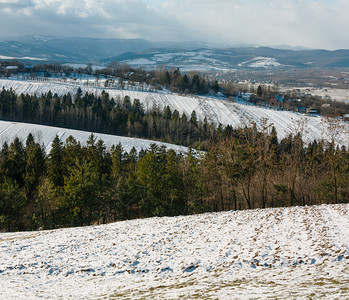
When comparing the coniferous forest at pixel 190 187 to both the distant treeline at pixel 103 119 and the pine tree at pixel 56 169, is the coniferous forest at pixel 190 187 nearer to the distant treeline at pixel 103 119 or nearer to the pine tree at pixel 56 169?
the pine tree at pixel 56 169

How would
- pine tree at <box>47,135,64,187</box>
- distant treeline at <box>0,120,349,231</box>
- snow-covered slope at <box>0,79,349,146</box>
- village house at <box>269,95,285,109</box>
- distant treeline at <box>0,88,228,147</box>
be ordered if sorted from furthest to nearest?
village house at <box>269,95,285,109</box>
snow-covered slope at <box>0,79,349,146</box>
distant treeline at <box>0,88,228,147</box>
pine tree at <box>47,135,64,187</box>
distant treeline at <box>0,120,349,231</box>

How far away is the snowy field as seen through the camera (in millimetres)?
9906

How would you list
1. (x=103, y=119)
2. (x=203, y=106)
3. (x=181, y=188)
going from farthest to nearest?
(x=203, y=106), (x=103, y=119), (x=181, y=188)

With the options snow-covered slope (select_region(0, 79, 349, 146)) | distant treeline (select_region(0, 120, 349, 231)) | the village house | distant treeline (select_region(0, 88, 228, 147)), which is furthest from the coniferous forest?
the village house

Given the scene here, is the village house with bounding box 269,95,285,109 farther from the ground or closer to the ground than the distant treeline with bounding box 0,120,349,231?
farther from the ground

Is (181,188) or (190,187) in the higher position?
(190,187)

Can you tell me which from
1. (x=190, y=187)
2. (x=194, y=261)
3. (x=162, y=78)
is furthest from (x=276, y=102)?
(x=194, y=261)

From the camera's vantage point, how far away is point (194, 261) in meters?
12.8

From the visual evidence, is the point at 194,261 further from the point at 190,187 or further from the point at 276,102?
the point at 276,102

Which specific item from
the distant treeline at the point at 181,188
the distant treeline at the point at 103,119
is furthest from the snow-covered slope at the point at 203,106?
the distant treeline at the point at 181,188

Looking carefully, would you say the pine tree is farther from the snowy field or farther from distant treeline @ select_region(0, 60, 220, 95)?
distant treeline @ select_region(0, 60, 220, 95)

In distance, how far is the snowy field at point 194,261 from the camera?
991cm

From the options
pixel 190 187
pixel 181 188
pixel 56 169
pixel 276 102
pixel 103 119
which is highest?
pixel 276 102

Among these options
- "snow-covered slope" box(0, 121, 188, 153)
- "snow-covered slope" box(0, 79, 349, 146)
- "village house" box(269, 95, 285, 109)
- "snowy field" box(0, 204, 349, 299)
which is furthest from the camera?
"village house" box(269, 95, 285, 109)
